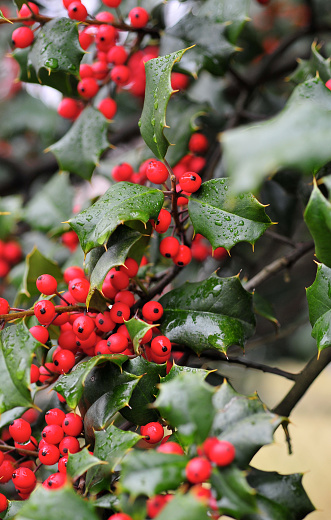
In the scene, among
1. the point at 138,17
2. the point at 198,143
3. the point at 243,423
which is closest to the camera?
the point at 243,423

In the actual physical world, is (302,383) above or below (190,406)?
below

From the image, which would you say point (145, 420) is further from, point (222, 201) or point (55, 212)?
point (55, 212)

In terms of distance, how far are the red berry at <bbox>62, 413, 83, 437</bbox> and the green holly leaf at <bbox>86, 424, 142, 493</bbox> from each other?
61 mm

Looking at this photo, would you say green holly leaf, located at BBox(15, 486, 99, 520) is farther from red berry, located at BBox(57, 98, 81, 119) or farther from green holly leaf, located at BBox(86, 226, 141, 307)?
red berry, located at BBox(57, 98, 81, 119)

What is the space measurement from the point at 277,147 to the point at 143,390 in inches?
14.9

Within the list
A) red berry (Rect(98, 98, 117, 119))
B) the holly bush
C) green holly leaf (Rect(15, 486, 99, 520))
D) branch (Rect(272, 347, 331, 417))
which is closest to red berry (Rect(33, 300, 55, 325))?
the holly bush

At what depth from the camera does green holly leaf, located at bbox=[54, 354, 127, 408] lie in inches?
22.3

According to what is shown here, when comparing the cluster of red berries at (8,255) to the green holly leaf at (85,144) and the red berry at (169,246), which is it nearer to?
the green holly leaf at (85,144)

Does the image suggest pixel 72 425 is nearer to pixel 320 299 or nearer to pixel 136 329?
pixel 136 329

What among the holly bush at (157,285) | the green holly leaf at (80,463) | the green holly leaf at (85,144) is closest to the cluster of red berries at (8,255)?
the holly bush at (157,285)

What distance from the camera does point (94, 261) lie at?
660 millimetres

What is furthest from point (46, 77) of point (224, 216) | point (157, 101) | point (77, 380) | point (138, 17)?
point (77, 380)

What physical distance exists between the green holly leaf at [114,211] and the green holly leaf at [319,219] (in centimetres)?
18

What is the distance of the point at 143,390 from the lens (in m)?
0.62
